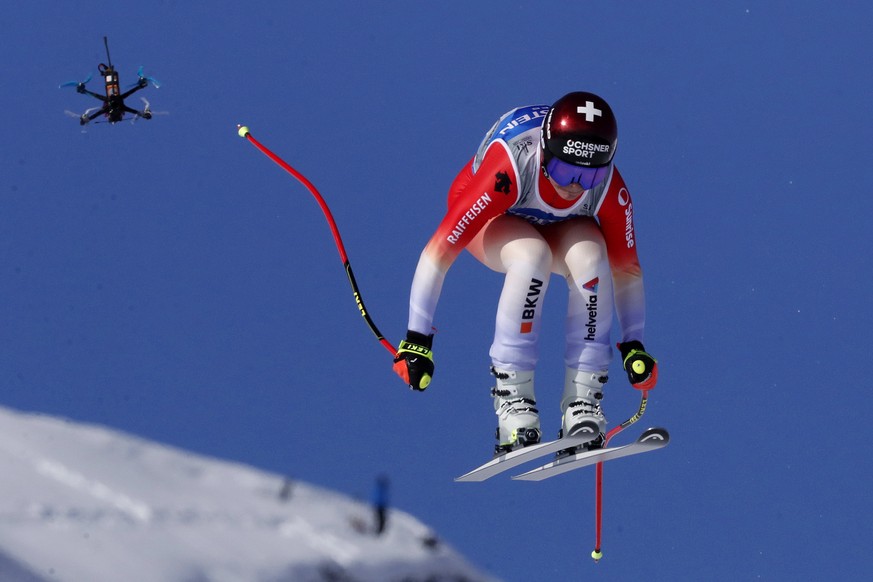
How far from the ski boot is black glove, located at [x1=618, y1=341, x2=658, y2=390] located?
179mm

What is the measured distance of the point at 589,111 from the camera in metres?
11.6

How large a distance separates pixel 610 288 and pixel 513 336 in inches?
26.5

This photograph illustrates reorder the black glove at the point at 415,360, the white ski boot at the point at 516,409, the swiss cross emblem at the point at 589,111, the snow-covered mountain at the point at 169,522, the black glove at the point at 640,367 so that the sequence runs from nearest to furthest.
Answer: the swiss cross emblem at the point at 589,111 → the black glove at the point at 415,360 → the white ski boot at the point at 516,409 → the black glove at the point at 640,367 → the snow-covered mountain at the point at 169,522

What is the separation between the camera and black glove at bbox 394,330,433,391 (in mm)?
11812

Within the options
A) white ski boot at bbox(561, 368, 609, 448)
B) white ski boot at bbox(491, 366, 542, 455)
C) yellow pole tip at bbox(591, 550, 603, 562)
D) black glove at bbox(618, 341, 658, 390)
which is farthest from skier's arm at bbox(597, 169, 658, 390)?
yellow pole tip at bbox(591, 550, 603, 562)

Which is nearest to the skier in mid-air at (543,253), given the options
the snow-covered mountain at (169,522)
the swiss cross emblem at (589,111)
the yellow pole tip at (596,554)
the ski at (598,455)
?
the swiss cross emblem at (589,111)

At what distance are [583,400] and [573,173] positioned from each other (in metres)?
1.44

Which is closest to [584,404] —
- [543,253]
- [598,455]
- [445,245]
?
[598,455]

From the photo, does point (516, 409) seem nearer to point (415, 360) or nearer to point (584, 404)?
point (584, 404)

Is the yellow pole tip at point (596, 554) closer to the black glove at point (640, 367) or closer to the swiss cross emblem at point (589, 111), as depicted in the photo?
the black glove at point (640, 367)

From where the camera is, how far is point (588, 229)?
12164 millimetres

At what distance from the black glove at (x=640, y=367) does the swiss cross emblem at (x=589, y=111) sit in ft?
5.21

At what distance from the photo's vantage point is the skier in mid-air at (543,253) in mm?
11734

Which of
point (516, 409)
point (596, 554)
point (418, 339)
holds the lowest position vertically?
point (596, 554)
